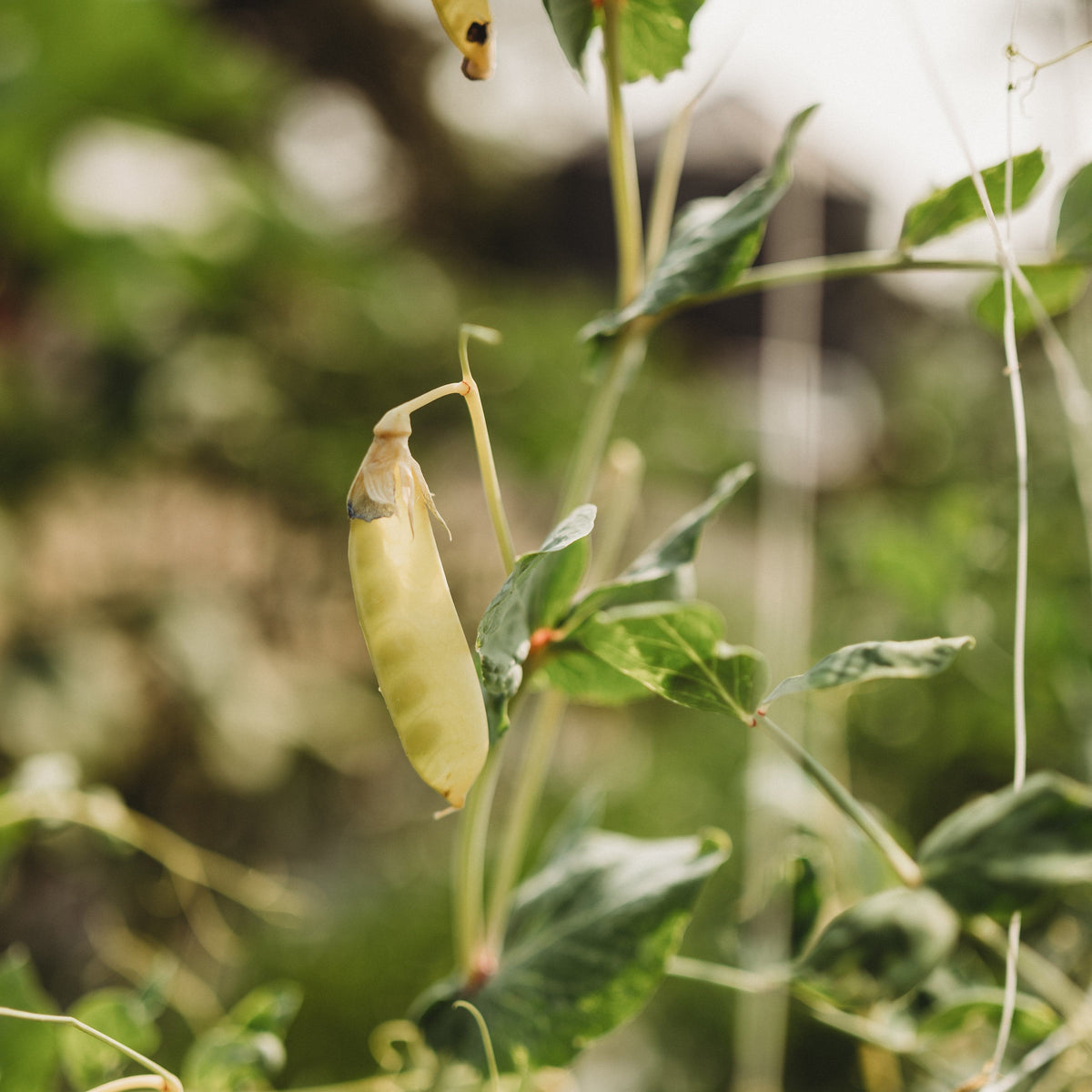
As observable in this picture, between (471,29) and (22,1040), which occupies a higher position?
(471,29)

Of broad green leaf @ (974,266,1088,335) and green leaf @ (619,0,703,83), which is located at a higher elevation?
green leaf @ (619,0,703,83)

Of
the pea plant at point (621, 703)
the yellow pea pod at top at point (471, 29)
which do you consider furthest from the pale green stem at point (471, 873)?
the yellow pea pod at top at point (471, 29)

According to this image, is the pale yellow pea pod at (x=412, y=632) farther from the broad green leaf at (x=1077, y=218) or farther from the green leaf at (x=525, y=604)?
the broad green leaf at (x=1077, y=218)

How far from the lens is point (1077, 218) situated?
140 millimetres

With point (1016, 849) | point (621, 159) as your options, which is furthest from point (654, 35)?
point (1016, 849)

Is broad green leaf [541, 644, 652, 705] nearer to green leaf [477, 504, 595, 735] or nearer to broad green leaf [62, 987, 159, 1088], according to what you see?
green leaf [477, 504, 595, 735]

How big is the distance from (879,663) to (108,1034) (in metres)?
0.16

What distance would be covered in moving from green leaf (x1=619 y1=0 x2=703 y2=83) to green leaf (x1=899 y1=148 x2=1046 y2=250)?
1.8 inches

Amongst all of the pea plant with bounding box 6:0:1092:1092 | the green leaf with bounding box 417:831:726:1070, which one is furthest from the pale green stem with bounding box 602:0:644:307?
the green leaf with bounding box 417:831:726:1070

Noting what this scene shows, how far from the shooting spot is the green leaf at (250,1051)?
0.14m

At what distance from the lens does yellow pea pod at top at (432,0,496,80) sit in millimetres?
97

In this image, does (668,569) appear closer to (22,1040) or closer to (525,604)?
(525,604)

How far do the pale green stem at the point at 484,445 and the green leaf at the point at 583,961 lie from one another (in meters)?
0.06

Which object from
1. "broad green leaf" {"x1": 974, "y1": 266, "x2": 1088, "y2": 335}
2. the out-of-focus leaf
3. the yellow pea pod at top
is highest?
the yellow pea pod at top
